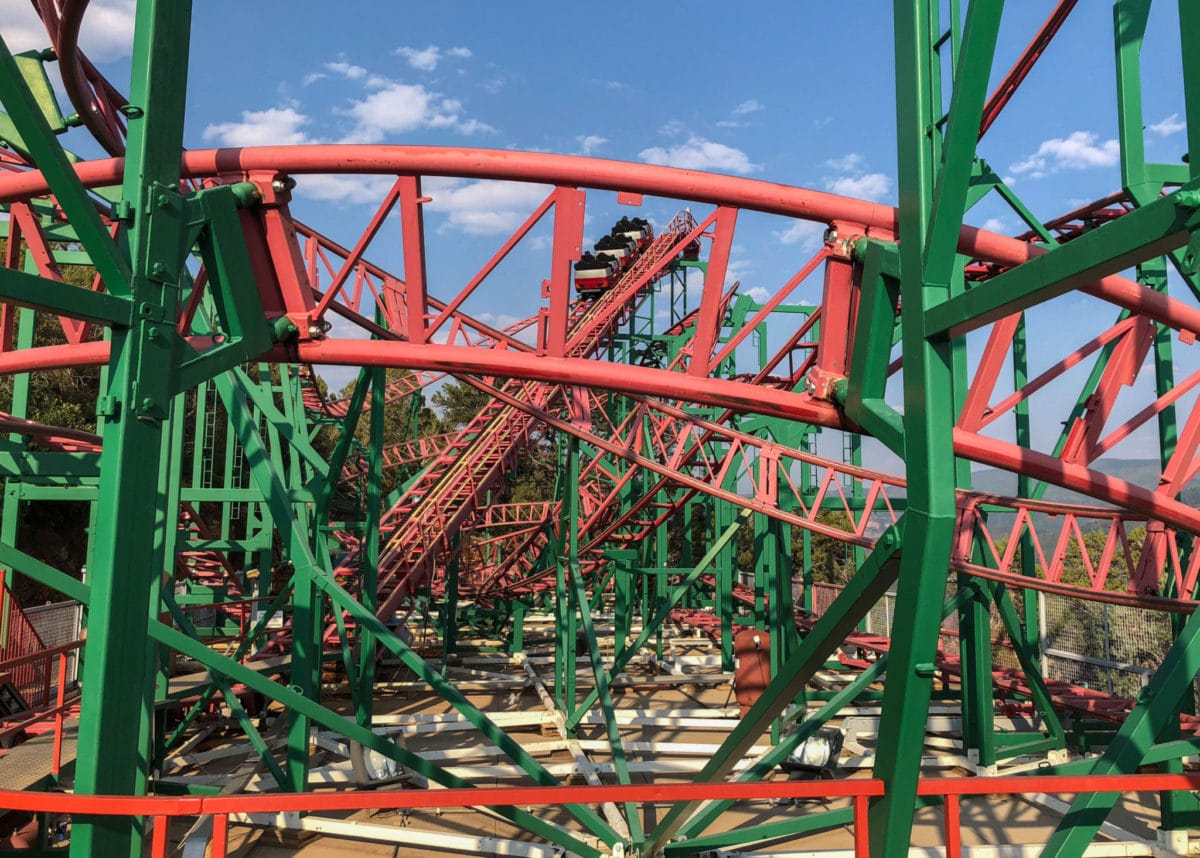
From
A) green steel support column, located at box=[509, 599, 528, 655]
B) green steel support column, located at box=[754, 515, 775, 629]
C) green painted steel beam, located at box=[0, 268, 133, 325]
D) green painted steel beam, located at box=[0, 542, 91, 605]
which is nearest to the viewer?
green painted steel beam, located at box=[0, 268, 133, 325]

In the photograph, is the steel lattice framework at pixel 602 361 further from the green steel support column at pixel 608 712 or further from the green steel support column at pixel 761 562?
the green steel support column at pixel 761 562

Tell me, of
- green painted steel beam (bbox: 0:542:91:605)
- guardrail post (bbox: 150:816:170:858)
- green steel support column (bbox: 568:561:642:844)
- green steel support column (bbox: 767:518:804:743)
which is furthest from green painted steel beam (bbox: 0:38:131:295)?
green steel support column (bbox: 767:518:804:743)

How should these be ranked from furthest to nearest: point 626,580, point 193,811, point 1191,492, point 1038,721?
point 1191,492, point 626,580, point 1038,721, point 193,811

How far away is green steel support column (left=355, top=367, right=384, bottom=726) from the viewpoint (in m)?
7.59

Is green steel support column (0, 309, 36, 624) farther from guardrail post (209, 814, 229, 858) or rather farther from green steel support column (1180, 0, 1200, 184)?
green steel support column (1180, 0, 1200, 184)

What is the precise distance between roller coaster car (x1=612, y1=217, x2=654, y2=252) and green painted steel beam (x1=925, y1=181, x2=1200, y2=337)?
23.6 m

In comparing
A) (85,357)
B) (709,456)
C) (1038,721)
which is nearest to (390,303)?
(85,357)

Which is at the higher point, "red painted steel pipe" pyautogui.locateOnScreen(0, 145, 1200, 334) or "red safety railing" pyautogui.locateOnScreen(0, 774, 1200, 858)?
"red painted steel pipe" pyautogui.locateOnScreen(0, 145, 1200, 334)

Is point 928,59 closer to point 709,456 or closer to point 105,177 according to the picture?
point 105,177

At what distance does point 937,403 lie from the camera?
324cm

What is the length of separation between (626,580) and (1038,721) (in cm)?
592

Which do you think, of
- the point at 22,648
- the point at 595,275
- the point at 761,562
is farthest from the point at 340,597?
the point at 595,275

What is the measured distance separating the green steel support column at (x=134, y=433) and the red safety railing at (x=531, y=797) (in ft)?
1.15

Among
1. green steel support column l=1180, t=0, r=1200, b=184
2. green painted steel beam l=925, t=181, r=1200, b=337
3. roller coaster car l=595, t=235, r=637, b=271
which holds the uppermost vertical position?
roller coaster car l=595, t=235, r=637, b=271
